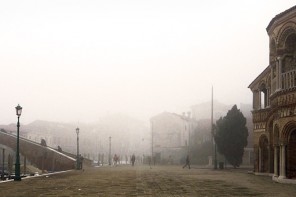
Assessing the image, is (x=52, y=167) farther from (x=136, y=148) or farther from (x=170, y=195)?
(x=136, y=148)

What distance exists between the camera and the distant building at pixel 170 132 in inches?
3472

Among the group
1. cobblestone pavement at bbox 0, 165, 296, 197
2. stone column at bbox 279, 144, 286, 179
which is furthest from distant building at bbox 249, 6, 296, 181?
cobblestone pavement at bbox 0, 165, 296, 197

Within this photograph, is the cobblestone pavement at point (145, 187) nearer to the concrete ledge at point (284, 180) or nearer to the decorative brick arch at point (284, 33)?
the concrete ledge at point (284, 180)

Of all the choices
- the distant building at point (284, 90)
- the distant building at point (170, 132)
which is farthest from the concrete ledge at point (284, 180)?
the distant building at point (170, 132)

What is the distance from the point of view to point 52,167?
152 ft

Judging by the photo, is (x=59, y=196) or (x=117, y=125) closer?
(x=59, y=196)

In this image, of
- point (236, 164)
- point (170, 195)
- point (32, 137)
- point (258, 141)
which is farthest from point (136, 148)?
point (170, 195)

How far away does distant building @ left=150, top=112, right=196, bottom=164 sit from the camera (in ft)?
289

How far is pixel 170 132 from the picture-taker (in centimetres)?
9294

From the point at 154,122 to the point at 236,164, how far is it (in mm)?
47756

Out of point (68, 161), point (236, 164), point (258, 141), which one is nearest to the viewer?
point (258, 141)

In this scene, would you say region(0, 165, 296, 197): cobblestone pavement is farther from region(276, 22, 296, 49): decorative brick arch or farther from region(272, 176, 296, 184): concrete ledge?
region(276, 22, 296, 49): decorative brick arch

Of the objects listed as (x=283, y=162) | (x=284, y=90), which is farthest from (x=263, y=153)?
(x=284, y=90)

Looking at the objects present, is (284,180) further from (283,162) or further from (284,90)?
(284,90)
